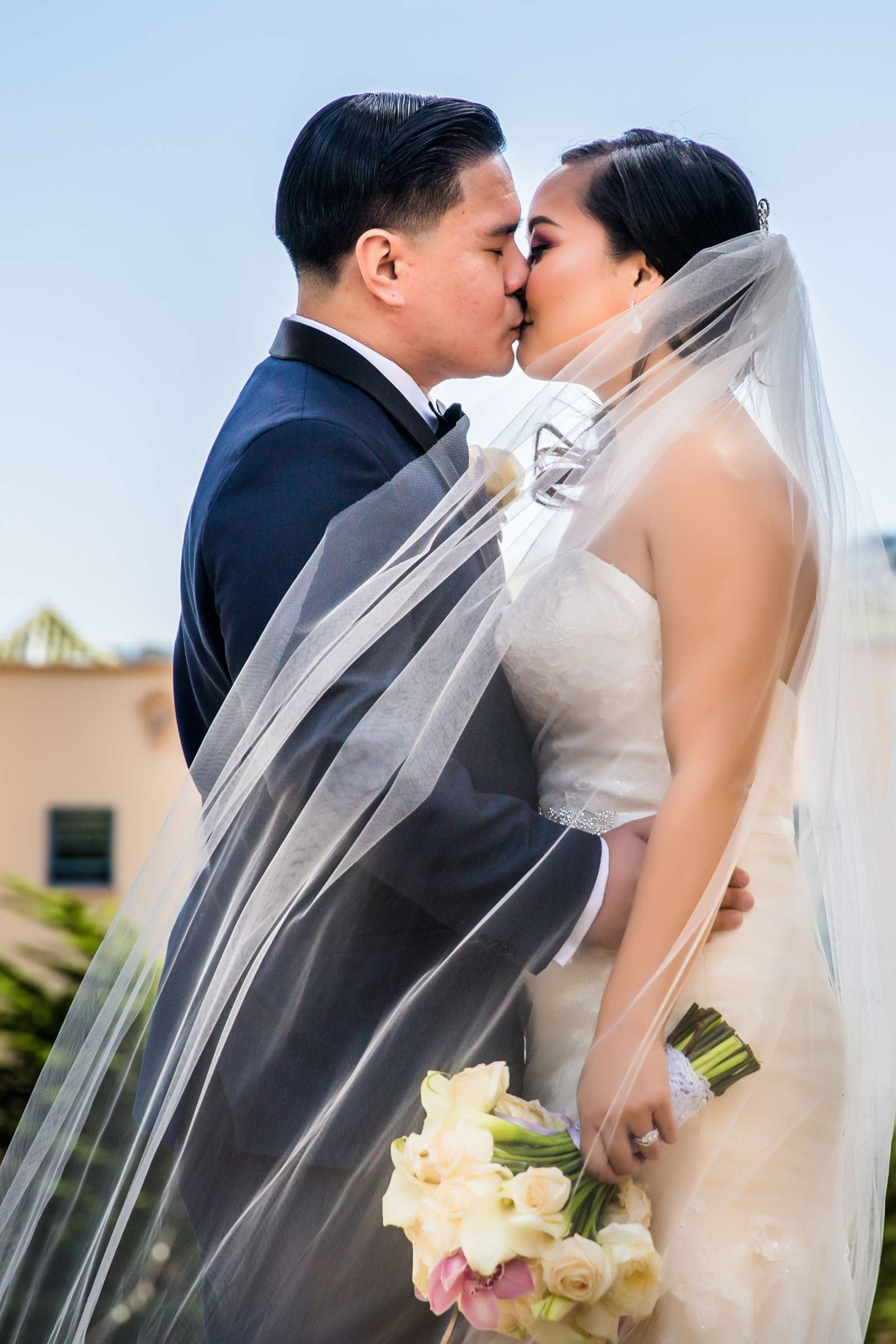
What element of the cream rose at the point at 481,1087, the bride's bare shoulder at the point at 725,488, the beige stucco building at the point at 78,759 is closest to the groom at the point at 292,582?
the cream rose at the point at 481,1087

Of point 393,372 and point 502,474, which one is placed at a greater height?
point 393,372

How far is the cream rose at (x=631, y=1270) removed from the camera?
162 centimetres

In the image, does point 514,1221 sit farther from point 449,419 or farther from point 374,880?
point 449,419

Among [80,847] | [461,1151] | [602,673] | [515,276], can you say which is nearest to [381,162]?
[515,276]

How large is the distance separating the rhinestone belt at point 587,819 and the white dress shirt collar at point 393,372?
0.76m

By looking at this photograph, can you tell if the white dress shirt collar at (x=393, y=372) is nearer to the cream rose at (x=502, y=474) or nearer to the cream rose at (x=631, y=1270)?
the cream rose at (x=502, y=474)

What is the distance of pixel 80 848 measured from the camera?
14.3 m

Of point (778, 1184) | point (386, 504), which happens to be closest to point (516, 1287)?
point (778, 1184)

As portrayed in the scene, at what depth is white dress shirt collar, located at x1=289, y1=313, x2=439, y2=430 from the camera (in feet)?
7.39

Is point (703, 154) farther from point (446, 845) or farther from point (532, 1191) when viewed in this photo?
point (532, 1191)

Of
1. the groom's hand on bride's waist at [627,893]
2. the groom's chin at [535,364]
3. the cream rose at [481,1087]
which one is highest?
the groom's chin at [535,364]

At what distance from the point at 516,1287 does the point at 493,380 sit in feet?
5.41

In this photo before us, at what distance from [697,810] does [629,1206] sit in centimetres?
56

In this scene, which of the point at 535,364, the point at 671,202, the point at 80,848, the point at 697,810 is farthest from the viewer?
the point at 80,848
